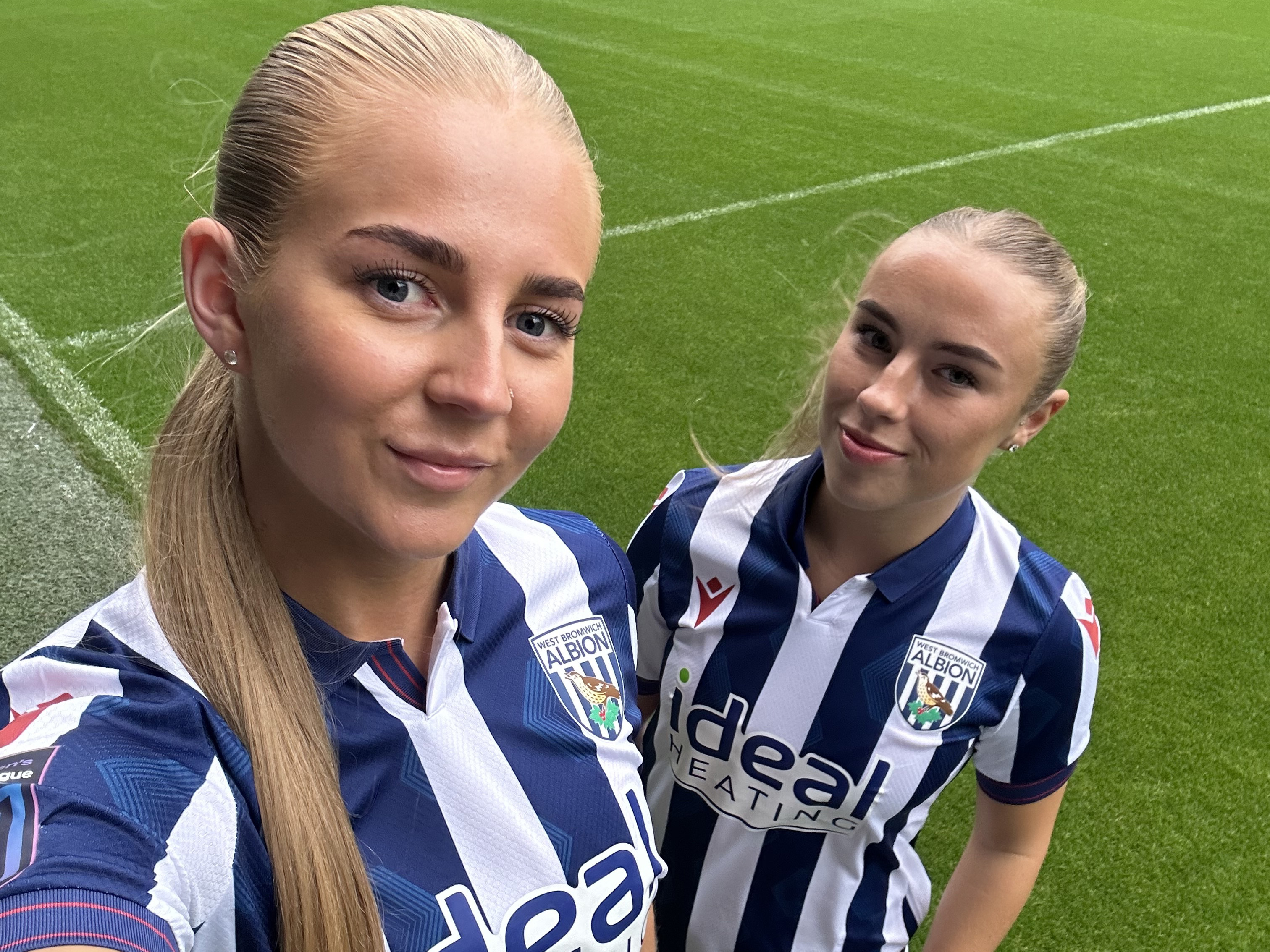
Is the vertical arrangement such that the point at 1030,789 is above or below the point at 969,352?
below

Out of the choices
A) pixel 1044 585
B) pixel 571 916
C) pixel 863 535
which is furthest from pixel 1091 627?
pixel 571 916

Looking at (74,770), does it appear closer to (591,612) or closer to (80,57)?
(591,612)

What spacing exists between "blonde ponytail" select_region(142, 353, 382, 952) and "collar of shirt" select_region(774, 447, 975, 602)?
89cm

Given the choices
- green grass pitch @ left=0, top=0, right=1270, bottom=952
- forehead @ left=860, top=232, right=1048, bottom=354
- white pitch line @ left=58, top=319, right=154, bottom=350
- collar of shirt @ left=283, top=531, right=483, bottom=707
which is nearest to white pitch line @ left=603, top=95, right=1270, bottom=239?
green grass pitch @ left=0, top=0, right=1270, bottom=952

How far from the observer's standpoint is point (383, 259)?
3.14ft

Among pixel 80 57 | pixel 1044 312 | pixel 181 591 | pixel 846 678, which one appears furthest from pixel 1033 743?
pixel 80 57

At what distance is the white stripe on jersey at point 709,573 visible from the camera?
1773 millimetres

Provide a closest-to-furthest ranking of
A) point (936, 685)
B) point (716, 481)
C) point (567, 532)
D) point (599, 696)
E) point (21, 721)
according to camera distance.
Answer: point (21, 721) → point (599, 696) → point (567, 532) → point (936, 685) → point (716, 481)

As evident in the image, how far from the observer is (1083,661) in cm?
165

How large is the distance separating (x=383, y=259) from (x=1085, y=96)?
10.6 m

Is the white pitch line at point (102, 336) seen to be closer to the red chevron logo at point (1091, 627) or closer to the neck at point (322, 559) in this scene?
the neck at point (322, 559)

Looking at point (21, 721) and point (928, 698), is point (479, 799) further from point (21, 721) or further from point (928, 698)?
point (928, 698)

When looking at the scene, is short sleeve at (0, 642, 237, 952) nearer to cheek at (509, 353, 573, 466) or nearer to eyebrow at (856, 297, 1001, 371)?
cheek at (509, 353, 573, 466)

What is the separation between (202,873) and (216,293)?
0.54 meters
